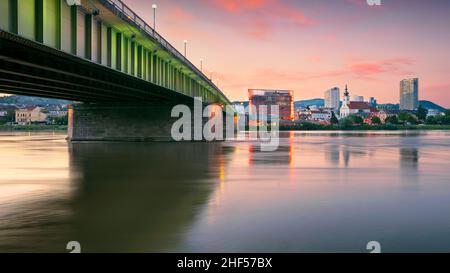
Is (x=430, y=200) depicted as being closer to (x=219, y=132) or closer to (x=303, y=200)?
(x=303, y=200)

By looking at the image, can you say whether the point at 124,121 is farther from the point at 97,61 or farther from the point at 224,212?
the point at 224,212

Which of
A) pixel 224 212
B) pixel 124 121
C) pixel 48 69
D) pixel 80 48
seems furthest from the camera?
pixel 124 121

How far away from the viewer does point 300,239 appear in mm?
10242

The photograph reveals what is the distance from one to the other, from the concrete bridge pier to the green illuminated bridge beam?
51.8ft

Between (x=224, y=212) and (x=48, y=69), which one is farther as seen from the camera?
(x=48, y=69)

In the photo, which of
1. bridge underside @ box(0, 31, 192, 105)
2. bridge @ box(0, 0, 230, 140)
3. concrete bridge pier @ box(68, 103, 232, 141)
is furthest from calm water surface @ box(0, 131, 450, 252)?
concrete bridge pier @ box(68, 103, 232, 141)

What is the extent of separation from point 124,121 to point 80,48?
142ft

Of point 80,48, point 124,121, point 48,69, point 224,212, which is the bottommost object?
point 224,212

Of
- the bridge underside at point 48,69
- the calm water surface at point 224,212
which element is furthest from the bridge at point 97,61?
the calm water surface at point 224,212

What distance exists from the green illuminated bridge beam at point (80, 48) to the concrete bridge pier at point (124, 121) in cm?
1578

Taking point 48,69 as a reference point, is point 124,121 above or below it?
below

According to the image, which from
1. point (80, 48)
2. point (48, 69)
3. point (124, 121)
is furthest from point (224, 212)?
point (124, 121)

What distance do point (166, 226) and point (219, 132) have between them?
7157cm

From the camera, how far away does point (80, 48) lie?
30188 millimetres
